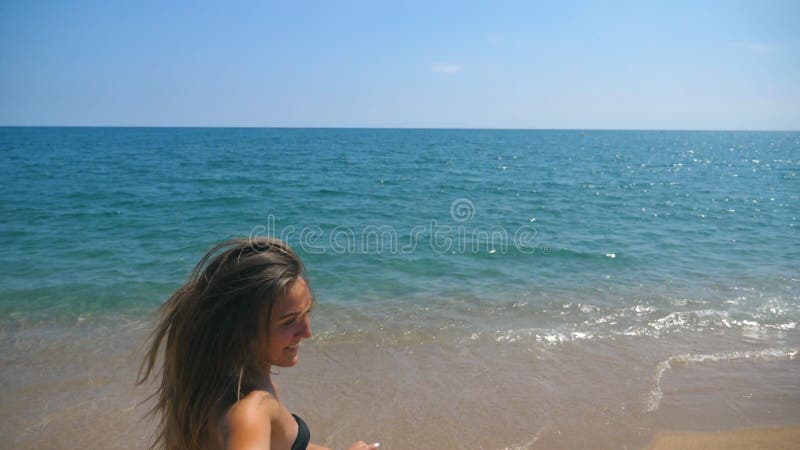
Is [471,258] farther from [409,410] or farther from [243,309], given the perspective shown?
[243,309]

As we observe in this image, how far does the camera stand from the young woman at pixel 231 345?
1.38 m

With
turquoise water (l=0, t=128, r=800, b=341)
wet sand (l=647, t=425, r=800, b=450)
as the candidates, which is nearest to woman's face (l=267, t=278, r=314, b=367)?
wet sand (l=647, t=425, r=800, b=450)

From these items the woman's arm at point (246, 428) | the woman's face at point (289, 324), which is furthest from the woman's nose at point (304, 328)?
the woman's arm at point (246, 428)

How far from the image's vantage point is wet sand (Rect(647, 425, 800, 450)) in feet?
12.3

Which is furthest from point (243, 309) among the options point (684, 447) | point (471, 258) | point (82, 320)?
point (471, 258)

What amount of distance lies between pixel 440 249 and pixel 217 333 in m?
9.50

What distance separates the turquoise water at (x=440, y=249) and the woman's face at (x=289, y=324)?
469 centimetres

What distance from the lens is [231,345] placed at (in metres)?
1.40

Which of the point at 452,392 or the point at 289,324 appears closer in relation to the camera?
the point at 289,324

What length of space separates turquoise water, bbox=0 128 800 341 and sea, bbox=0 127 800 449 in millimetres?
61

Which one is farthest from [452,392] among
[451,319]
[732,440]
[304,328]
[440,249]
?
[440,249]

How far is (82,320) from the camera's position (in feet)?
20.7

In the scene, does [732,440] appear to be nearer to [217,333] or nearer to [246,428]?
[246,428]

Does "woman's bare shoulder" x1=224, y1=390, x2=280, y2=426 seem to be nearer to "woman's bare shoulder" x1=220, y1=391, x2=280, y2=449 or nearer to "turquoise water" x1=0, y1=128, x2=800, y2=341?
"woman's bare shoulder" x1=220, y1=391, x2=280, y2=449
